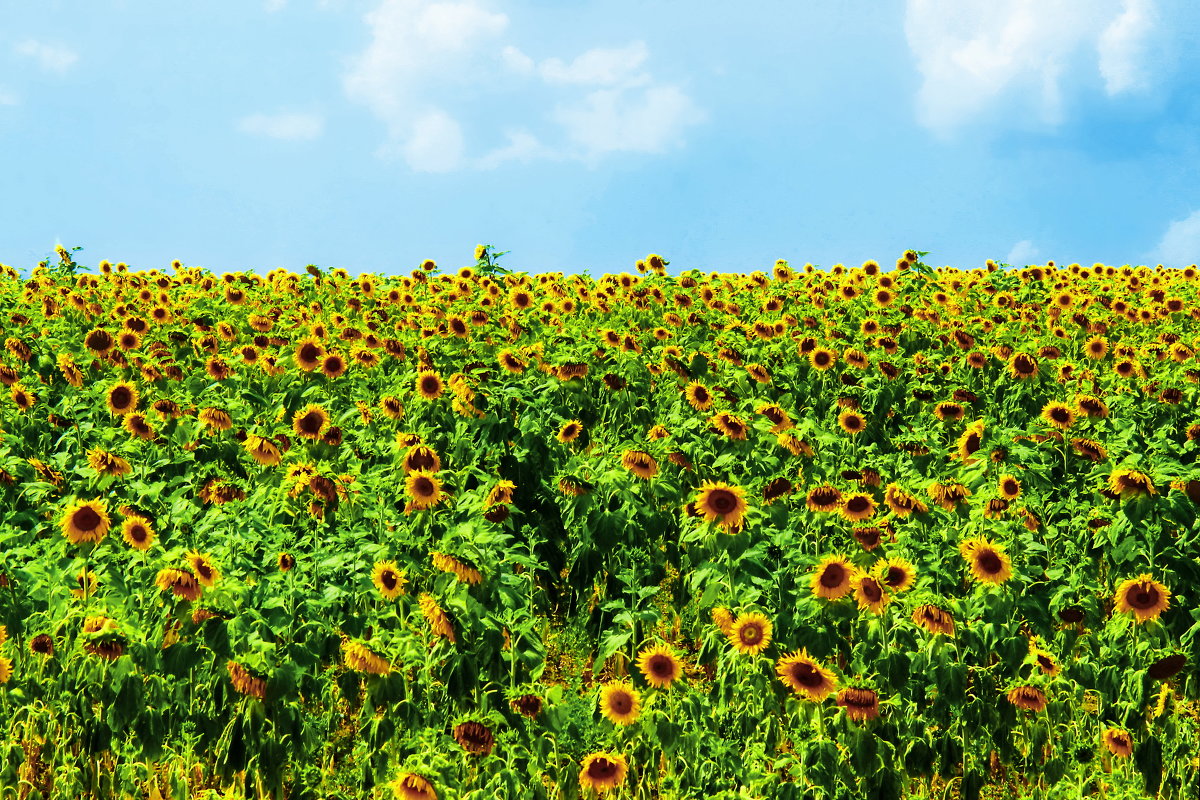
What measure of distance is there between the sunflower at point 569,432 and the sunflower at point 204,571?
8.99 ft

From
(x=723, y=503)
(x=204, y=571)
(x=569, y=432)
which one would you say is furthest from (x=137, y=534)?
(x=723, y=503)

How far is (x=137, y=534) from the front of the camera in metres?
5.48

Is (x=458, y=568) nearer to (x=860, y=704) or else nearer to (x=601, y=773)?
(x=601, y=773)

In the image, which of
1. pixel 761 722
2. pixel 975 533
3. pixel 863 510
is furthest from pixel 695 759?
pixel 975 533

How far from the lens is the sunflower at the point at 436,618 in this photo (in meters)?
4.73

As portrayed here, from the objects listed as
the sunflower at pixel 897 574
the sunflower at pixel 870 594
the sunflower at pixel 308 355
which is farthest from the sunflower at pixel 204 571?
the sunflower at pixel 308 355

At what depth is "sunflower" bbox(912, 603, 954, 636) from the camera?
200 inches

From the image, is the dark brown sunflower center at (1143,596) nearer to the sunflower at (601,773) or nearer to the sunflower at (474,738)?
the sunflower at (601,773)

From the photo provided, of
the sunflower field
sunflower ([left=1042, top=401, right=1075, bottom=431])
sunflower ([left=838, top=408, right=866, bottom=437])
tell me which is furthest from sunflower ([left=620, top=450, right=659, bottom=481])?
sunflower ([left=1042, top=401, right=1075, bottom=431])

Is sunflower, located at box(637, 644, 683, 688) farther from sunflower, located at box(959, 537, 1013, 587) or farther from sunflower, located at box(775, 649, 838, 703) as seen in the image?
sunflower, located at box(959, 537, 1013, 587)

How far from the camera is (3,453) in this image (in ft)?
22.4

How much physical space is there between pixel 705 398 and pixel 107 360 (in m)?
4.97

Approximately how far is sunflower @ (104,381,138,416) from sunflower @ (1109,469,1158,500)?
6.21m

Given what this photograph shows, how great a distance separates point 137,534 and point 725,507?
116 inches
